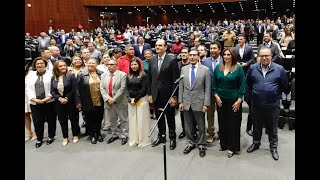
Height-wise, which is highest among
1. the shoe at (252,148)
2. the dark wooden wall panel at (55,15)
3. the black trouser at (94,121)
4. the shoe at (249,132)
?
the dark wooden wall panel at (55,15)

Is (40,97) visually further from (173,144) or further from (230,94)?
(230,94)

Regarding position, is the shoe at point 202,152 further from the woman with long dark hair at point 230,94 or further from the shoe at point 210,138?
the shoe at point 210,138

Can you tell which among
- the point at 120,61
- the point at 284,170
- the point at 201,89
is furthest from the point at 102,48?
the point at 284,170

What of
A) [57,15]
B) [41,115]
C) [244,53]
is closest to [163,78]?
[244,53]

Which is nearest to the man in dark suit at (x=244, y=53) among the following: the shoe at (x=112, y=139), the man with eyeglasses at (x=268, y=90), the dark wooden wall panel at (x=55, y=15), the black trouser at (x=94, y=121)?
the man with eyeglasses at (x=268, y=90)

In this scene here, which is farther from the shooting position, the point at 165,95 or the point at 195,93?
the point at 165,95

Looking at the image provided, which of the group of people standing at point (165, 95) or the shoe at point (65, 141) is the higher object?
the group of people standing at point (165, 95)

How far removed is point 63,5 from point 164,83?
17.4m

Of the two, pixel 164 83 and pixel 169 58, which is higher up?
pixel 169 58

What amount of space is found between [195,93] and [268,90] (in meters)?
0.90

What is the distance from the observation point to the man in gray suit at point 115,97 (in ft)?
14.8

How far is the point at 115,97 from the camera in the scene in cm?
449
